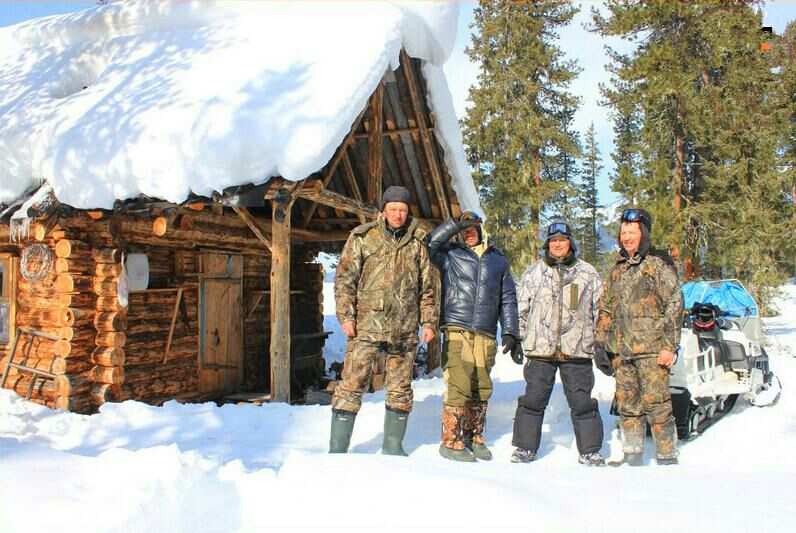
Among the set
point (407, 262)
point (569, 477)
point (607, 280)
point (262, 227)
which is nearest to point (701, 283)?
point (607, 280)

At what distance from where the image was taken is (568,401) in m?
5.23

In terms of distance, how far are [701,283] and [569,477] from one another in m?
5.12

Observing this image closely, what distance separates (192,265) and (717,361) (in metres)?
7.43

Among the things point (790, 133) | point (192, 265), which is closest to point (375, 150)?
point (192, 265)

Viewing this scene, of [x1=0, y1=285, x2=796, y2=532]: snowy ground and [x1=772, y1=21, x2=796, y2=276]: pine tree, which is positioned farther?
[x1=772, y1=21, x2=796, y2=276]: pine tree

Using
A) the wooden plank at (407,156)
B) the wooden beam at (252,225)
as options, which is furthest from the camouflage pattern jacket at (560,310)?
the wooden plank at (407,156)

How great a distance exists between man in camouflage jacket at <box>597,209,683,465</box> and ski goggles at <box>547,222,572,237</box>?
412 millimetres

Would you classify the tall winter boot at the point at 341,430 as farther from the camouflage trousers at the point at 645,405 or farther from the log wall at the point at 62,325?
the log wall at the point at 62,325

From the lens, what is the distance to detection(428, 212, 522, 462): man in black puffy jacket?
17.3 ft

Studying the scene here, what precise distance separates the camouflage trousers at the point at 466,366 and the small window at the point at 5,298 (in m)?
6.77

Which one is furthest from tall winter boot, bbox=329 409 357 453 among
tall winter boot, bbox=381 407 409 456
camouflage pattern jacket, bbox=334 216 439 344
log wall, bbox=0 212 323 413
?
log wall, bbox=0 212 323 413

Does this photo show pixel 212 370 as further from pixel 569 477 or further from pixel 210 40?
pixel 569 477

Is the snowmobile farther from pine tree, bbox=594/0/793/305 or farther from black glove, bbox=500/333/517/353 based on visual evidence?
pine tree, bbox=594/0/793/305

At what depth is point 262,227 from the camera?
30.5 ft
